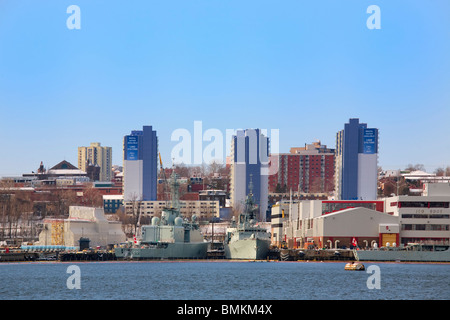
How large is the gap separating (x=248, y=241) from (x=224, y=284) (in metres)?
54.0

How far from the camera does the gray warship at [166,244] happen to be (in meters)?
133

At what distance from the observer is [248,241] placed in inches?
5271

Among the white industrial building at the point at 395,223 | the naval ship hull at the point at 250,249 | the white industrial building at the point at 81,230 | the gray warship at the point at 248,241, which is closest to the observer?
the naval ship hull at the point at 250,249

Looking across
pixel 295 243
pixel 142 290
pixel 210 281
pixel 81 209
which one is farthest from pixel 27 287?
pixel 81 209

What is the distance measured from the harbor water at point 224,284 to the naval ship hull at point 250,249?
2840 centimetres

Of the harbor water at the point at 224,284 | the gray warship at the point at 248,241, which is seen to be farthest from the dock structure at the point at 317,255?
the harbor water at the point at 224,284

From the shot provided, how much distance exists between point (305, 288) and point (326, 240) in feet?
214

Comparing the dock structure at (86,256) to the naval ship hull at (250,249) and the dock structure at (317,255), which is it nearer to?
the naval ship hull at (250,249)

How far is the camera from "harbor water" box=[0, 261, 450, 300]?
226 ft

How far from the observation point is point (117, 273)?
96938mm

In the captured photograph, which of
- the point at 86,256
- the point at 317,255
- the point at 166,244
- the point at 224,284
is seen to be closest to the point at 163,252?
the point at 166,244

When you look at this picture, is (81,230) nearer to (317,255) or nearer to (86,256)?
(86,256)

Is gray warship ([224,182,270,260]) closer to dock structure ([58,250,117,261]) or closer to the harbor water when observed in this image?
dock structure ([58,250,117,261])
